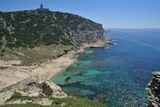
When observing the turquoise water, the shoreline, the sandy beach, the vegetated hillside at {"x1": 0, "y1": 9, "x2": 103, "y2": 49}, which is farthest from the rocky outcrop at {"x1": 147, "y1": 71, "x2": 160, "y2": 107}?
the vegetated hillside at {"x1": 0, "y1": 9, "x2": 103, "y2": 49}

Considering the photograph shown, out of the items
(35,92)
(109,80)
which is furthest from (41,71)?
(35,92)

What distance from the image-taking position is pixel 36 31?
157625 millimetres

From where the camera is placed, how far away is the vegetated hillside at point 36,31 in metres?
133

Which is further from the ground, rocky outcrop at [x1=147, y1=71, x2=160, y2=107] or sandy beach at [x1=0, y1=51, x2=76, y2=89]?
rocky outcrop at [x1=147, y1=71, x2=160, y2=107]

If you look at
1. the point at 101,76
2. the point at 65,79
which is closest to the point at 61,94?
the point at 65,79

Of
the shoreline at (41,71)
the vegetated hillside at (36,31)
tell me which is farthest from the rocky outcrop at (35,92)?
the vegetated hillside at (36,31)

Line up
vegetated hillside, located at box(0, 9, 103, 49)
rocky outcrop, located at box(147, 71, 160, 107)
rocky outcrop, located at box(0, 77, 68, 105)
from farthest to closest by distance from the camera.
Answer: vegetated hillside, located at box(0, 9, 103, 49) < rocky outcrop, located at box(0, 77, 68, 105) < rocky outcrop, located at box(147, 71, 160, 107)

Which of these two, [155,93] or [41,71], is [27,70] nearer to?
[41,71]

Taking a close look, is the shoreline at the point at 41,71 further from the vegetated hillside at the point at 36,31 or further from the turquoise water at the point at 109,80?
the vegetated hillside at the point at 36,31

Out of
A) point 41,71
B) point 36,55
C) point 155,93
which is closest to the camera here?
point 155,93

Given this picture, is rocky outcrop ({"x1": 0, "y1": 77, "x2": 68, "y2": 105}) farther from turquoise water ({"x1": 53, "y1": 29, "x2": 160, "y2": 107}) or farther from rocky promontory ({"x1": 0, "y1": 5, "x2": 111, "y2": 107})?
turquoise water ({"x1": 53, "y1": 29, "x2": 160, "y2": 107})

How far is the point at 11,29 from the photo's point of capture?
148375 mm

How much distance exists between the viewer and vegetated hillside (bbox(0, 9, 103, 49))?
13338 centimetres

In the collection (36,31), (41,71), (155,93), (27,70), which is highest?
(36,31)
